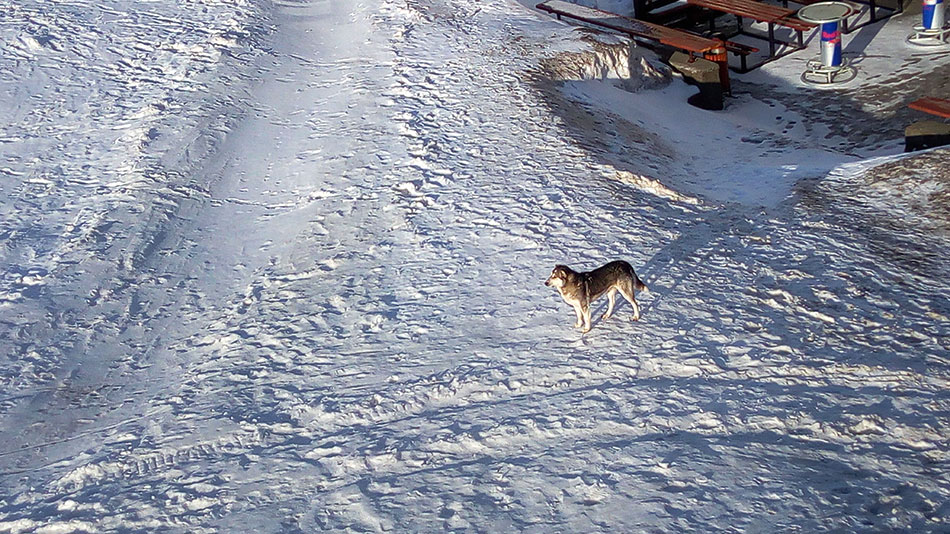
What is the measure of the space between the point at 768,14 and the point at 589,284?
36.0 feet

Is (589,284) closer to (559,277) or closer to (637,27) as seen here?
(559,277)

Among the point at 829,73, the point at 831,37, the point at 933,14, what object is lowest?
the point at 829,73

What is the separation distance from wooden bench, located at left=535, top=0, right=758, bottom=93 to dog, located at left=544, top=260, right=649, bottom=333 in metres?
8.59

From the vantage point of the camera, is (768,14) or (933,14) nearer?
(933,14)

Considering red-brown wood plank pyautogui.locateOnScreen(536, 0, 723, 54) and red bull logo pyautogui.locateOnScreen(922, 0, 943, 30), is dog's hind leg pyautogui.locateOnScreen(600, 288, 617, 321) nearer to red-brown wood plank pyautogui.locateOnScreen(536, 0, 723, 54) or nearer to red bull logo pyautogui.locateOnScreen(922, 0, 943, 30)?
red-brown wood plank pyautogui.locateOnScreen(536, 0, 723, 54)

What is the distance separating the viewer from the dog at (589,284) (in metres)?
7.39

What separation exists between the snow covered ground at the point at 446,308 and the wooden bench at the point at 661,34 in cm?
109

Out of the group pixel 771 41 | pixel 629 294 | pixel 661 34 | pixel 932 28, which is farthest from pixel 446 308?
pixel 932 28

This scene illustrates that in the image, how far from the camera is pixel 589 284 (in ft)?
24.8

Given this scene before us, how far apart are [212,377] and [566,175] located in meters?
5.04

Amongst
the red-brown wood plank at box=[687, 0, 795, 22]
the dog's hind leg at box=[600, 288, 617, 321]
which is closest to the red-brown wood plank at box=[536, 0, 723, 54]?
the red-brown wood plank at box=[687, 0, 795, 22]

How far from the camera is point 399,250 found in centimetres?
975

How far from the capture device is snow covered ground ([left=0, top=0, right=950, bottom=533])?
631cm

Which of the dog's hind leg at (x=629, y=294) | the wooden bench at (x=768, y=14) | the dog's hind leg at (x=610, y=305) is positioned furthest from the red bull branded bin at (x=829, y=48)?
the dog's hind leg at (x=629, y=294)
